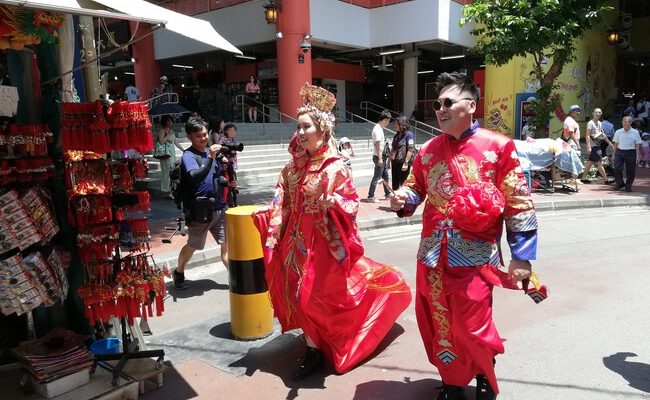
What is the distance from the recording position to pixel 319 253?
352 cm

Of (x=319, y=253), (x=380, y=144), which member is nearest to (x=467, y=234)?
(x=319, y=253)

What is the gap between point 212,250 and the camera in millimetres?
6789

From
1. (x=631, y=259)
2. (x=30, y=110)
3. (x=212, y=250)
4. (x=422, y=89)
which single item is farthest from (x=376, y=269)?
(x=422, y=89)

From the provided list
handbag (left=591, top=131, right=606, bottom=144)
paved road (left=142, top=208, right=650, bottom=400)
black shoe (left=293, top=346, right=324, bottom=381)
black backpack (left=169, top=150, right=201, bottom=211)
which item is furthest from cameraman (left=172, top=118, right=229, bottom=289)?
handbag (left=591, top=131, right=606, bottom=144)

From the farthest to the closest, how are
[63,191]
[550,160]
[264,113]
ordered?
[264,113] → [550,160] → [63,191]

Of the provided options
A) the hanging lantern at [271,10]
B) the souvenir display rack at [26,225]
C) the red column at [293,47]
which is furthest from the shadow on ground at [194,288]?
the hanging lantern at [271,10]

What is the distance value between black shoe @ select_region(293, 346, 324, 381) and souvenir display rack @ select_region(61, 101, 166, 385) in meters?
→ 1.09

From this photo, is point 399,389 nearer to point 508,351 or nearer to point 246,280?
point 508,351

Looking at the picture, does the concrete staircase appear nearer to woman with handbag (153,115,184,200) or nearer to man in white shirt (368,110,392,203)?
woman with handbag (153,115,184,200)

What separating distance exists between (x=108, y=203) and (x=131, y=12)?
1.15m

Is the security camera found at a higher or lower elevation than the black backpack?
higher

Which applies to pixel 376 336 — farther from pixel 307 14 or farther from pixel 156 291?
pixel 307 14

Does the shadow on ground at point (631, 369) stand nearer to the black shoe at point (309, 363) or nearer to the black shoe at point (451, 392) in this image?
the black shoe at point (451, 392)

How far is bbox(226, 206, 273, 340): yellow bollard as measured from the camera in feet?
13.2
